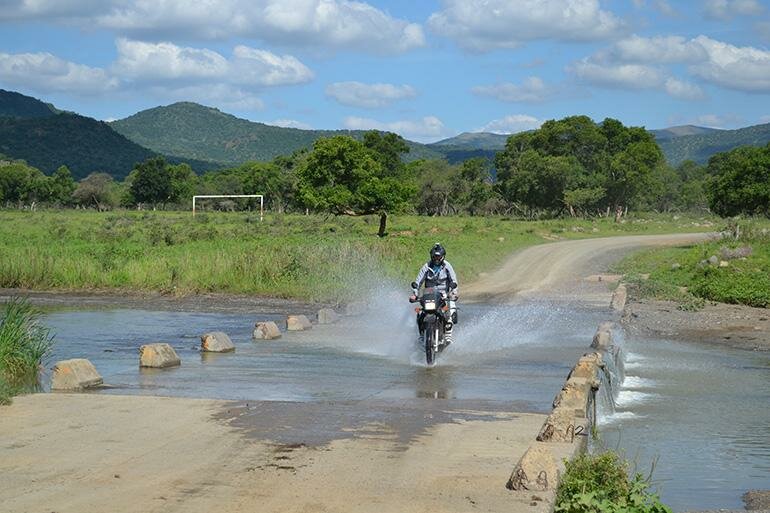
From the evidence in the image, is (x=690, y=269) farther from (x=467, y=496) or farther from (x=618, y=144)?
(x=618, y=144)

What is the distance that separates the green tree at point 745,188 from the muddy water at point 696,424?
96.6ft

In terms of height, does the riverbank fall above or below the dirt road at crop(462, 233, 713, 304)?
below

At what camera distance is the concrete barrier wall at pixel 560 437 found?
26.2ft

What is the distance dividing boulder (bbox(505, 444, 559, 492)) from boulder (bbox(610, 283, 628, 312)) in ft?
59.5

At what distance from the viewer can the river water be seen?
11.4m

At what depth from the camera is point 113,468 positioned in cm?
868

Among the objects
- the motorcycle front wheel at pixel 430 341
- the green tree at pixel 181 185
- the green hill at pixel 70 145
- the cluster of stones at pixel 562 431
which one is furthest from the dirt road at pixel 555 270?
the green hill at pixel 70 145

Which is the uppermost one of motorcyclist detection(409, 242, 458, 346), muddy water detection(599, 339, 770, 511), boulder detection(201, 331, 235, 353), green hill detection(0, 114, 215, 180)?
green hill detection(0, 114, 215, 180)

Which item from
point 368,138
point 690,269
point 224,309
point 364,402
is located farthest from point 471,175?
point 364,402

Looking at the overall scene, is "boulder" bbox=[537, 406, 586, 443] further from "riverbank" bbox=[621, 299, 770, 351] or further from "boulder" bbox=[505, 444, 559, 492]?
"riverbank" bbox=[621, 299, 770, 351]

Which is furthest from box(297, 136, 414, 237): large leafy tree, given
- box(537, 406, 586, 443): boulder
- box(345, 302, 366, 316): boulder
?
box(537, 406, 586, 443): boulder

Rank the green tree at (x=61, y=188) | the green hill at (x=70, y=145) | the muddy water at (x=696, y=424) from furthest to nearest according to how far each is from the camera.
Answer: the green hill at (x=70, y=145) → the green tree at (x=61, y=188) → the muddy water at (x=696, y=424)

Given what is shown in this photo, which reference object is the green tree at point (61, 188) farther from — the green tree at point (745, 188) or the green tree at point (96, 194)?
the green tree at point (745, 188)

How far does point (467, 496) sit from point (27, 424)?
491 centimetres
